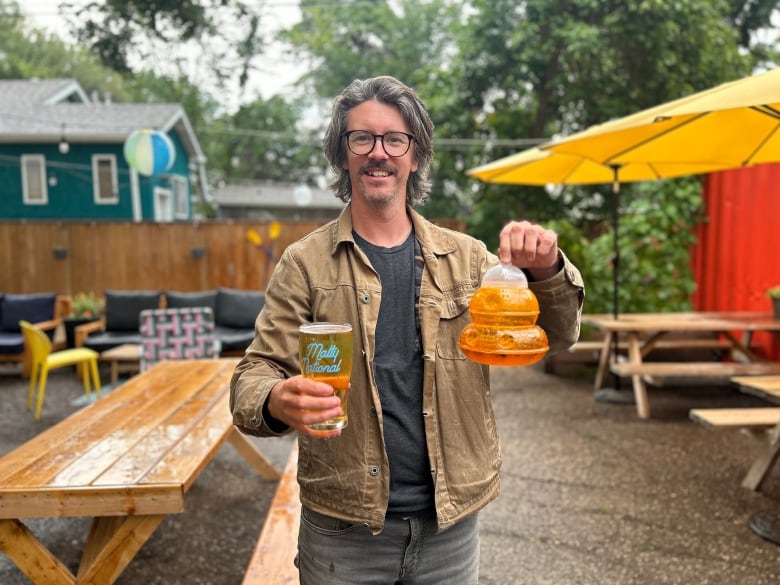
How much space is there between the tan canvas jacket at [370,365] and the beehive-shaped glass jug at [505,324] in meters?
0.07

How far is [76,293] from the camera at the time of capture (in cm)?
1084

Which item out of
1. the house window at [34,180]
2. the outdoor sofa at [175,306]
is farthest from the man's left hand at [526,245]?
the house window at [34,180]

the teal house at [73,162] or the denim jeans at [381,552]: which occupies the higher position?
the teal house at [73,162]

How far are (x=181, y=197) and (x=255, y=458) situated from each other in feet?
52.3

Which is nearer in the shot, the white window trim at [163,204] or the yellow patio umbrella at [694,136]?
the yellow patio umbrella at [694,136]

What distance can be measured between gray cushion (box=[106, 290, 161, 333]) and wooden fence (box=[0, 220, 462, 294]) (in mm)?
2605

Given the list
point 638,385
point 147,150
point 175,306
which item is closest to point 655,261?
point 638,385

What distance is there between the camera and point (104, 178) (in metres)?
15.8

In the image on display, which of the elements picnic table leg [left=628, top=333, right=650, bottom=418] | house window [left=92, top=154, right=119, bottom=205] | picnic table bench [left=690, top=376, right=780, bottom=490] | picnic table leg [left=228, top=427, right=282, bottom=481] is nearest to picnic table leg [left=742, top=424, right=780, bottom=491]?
picnic table bench [left=690, top=376, right=780, bottom=490]

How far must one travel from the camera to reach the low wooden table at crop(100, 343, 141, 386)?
674cm

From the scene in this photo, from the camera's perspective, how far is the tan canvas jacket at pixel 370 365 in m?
1.28

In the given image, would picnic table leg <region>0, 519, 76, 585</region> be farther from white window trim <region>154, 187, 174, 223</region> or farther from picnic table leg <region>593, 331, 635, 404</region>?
white window trim <region>154, 187, 174, 223</region>

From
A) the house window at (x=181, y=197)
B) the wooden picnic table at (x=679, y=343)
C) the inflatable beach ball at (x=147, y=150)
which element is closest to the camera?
the wooden picnic table at (x=679, y=343)

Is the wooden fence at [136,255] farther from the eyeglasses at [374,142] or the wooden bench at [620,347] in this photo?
the eyeglasses at [374,142]
